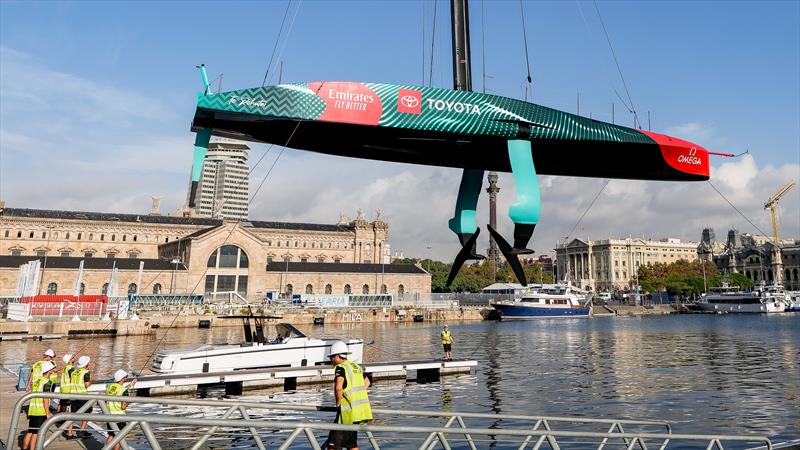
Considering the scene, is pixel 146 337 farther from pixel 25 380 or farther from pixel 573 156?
pixel 573 156

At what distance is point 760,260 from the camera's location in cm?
15988

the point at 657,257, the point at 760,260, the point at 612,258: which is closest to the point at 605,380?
the point at 760,260

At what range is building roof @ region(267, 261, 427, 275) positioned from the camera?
90.5 m

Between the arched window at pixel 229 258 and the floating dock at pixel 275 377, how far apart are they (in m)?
61.2

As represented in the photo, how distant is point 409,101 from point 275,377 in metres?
15.8

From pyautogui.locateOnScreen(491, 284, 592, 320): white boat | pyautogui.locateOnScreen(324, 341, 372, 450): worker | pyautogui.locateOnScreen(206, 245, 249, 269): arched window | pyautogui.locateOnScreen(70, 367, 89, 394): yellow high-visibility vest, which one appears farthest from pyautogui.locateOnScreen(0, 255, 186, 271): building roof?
pyautogui.locateOnScreen(324, 341, 372, 450): worker

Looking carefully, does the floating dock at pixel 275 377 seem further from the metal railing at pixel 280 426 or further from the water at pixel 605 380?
the metal railing at pixel 280 426

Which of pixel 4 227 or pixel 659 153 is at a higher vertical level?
pixel 4 227

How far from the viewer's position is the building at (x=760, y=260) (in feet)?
495

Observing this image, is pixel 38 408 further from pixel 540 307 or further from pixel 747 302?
pixel 747 302

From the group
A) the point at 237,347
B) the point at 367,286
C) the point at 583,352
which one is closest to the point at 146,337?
the point at 237,347

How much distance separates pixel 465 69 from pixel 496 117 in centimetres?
190

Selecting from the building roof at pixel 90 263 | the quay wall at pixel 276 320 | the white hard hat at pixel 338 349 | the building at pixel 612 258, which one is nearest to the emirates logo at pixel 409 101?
the white hard hat at pixel 338 349

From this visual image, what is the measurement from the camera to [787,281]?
154750mm
